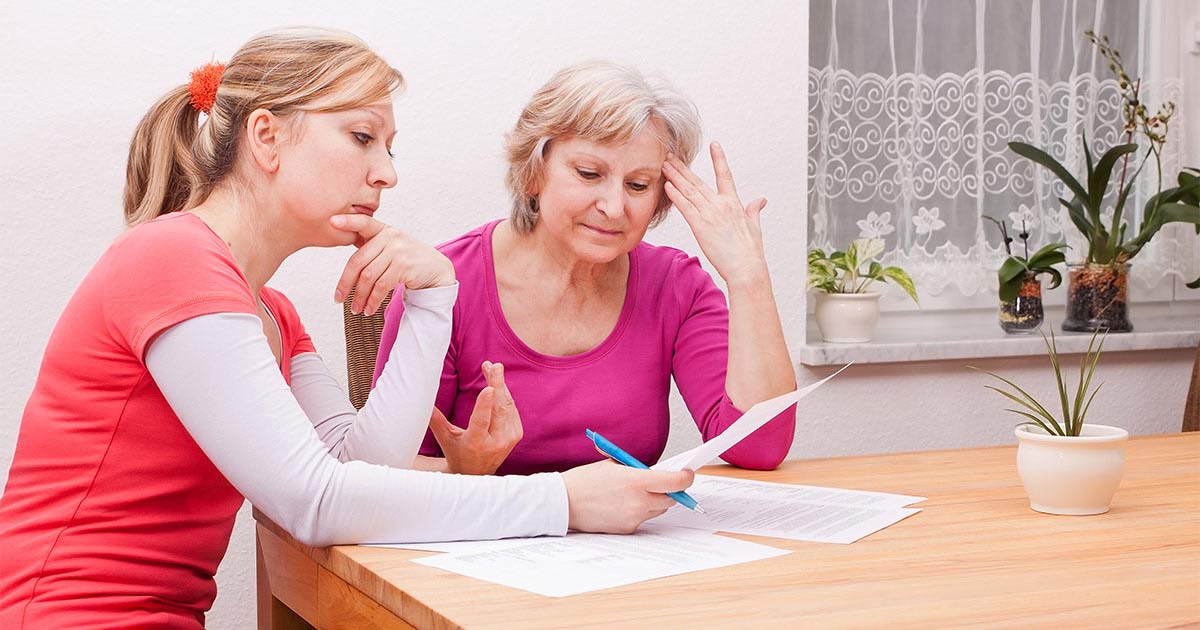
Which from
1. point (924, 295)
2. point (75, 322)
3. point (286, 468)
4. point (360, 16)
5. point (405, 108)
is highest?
point (360, 16)

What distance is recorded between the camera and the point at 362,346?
1.96 meters

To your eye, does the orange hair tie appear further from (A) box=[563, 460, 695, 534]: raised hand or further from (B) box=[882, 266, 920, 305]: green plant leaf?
(B) box=[882, 266, 920, 305]: green plant leaf

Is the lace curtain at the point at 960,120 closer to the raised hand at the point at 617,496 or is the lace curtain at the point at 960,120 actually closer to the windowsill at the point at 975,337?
the windowsill at the point at 975,337

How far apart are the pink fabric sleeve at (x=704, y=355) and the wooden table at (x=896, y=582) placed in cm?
26

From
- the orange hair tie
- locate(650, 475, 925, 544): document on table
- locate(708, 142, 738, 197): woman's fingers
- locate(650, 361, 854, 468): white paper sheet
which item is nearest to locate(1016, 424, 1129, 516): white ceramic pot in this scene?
locate(650, 475, 925, 544): document on table

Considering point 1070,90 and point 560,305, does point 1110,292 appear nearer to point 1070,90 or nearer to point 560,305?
point 1070,90

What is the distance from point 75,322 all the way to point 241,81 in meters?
0.33

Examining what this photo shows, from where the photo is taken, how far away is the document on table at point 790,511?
126cm

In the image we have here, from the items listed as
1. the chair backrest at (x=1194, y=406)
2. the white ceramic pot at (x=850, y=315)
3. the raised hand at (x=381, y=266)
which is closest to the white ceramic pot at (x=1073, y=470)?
the raised hand at (x=381, y=266)

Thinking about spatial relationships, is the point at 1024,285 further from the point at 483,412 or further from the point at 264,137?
the point at 264,137

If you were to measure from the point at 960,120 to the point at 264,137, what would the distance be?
212cm

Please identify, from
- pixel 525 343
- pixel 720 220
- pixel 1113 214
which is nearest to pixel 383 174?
pixel 525 343

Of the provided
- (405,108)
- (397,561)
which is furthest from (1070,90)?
(397,561)

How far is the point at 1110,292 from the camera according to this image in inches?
117
